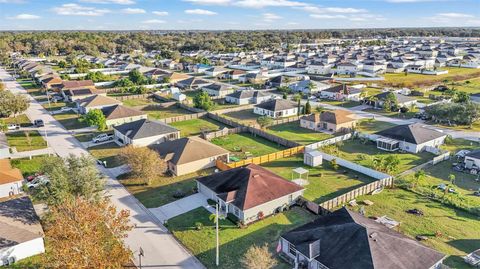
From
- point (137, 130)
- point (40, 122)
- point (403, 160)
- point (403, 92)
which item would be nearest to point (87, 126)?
point (40, 122)

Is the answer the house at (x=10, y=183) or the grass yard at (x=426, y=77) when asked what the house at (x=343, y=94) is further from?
the house at (x=10, y=183)

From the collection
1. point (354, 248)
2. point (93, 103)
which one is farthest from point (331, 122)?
point (93, 103)

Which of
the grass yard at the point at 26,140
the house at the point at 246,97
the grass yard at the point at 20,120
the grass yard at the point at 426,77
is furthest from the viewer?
the grass yard at the point at 426,77

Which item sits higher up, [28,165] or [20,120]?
[20,120]

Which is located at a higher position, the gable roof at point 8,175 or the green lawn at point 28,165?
the gable roof at point 8,175

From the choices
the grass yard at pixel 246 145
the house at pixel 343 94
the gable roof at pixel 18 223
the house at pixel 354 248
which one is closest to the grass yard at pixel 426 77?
the house at pixel 343 94

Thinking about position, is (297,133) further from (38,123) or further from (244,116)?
(38,123)

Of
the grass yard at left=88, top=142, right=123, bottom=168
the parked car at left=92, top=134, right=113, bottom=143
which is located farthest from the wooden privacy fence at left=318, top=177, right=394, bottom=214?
the parked car at left=92, top=134, right=113, bottom=143
